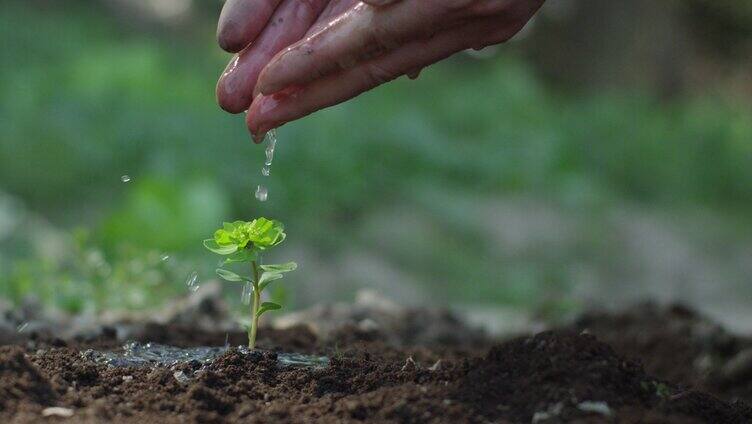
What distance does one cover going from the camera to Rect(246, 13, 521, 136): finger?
2.49 m

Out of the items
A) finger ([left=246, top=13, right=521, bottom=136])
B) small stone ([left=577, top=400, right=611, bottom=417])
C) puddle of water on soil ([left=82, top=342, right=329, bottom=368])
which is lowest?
small stone ([left=577, top=400, right=611, bottom=417])

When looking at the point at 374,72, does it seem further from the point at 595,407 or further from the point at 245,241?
the point at 595,407

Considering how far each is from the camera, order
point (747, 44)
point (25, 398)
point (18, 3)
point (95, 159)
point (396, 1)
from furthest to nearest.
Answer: point (747, 44) < point (18, 3) < point (95, 159) < point (396, 1) < point (25, 398)

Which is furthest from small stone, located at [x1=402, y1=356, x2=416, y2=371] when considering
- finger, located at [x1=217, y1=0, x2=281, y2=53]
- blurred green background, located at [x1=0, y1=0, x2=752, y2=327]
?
blurred green background, located at [x1=0, y1=0, x2=752, y2=327]

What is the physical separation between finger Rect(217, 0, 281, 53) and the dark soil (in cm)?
78

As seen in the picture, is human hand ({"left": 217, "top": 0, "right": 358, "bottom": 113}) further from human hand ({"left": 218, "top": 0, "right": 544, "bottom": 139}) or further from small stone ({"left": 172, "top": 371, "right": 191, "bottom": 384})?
small stone ({"left": 172, "top": 371, "right": 191, "bottom": 384})

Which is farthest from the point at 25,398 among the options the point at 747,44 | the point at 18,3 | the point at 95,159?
the point at 747,44

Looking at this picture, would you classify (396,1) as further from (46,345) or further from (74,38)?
(74,38)

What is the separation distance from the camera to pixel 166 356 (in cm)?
256

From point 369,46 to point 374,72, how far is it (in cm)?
10

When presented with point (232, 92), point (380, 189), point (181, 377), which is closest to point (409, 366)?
point (181, 377)

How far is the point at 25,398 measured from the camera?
1993 mm

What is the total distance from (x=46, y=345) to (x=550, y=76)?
10.6 metres

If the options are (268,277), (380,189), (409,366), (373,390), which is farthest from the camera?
(380,189)
